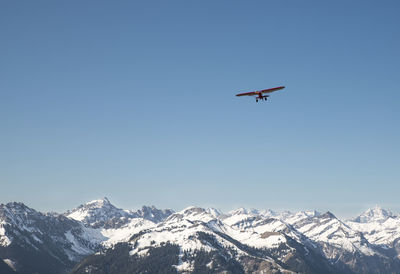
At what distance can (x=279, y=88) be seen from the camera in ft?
630

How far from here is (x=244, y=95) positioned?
195m

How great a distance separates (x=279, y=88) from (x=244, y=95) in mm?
14538
